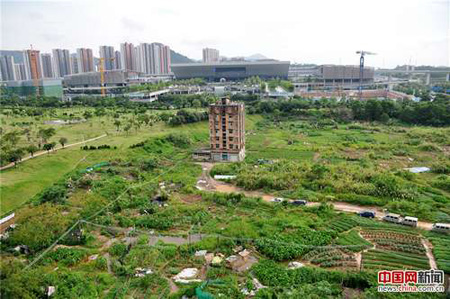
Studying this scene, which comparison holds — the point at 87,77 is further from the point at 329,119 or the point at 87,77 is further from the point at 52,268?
the point at 52,268

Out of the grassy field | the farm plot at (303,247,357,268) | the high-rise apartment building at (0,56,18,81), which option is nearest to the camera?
the farm plot at (303,247,357,268)

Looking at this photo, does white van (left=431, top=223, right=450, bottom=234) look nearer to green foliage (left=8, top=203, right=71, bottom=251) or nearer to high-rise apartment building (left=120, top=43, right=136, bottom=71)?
green foliage (left=8, top=203, right=71, bottom=251)

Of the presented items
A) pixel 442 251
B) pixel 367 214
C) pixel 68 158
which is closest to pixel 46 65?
pixel 68 158

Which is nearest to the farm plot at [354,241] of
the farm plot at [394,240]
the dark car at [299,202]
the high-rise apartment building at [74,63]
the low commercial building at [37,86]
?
the farm plot at [394,240]

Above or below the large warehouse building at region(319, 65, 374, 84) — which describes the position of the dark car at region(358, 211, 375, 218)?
below

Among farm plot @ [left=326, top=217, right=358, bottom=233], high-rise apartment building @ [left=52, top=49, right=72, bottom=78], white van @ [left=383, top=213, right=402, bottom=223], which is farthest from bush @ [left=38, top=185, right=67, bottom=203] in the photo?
high-rise apartment building @ [left=52, top=49, right=72, bottom=78]

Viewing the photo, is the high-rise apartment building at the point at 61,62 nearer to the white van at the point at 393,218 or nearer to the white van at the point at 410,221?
the white van at the point at 393,218

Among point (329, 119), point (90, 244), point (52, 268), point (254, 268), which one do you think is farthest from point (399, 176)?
point (329, 119)
